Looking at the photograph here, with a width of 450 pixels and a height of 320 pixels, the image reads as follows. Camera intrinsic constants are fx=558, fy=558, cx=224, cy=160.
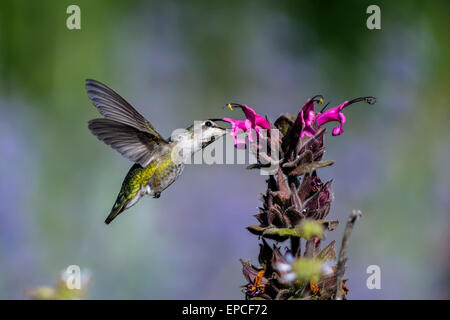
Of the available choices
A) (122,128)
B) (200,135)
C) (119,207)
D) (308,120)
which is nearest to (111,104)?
(122,128)

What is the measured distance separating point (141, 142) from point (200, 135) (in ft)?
0.85

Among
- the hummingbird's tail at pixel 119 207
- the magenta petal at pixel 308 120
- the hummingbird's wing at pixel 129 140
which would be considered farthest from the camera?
the hummingbird's tail at pixel 119 207

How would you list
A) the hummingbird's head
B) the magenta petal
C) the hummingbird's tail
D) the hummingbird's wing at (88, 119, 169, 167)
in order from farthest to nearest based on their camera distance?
the hummingbird's tail
the hummingbird's head
the hummingbird's wing at (88, 119, 169, 167)
the magenta petal

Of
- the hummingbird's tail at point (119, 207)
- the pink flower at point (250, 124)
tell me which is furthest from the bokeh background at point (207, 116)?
the pink flower at point (250, 124)

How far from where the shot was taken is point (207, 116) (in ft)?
14.8

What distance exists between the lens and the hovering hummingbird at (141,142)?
2.23m

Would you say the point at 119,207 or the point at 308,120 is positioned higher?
the point at 308,120

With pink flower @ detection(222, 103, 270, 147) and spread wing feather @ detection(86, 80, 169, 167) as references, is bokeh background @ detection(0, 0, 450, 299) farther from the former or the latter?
pink flower @ detection(222, 103, 270, 147)

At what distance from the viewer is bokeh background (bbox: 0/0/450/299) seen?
3.64m

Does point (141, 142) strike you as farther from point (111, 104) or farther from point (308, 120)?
point (308, 120)

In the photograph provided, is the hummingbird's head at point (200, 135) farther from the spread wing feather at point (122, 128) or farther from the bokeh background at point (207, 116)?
the bokeh background at point (207, 116)

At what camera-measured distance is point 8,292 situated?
314cm

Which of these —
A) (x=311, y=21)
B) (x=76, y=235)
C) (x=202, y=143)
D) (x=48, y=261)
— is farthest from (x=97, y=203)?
(x=311, y=21)

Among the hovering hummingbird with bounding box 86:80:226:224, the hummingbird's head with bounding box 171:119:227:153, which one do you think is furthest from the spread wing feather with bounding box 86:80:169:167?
the hummingbird's head with bounding box 171:119:227:153
